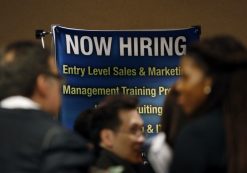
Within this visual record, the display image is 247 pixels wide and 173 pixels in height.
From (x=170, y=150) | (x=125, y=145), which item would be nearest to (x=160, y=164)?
(x=170, y=150)

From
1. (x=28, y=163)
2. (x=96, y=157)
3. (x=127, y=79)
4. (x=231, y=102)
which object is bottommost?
(x=127, y=79)

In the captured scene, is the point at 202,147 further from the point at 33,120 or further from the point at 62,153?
the point at 33,120

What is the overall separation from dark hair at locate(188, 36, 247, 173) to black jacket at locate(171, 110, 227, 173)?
3cm

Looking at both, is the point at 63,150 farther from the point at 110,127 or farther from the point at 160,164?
the point at 110,127

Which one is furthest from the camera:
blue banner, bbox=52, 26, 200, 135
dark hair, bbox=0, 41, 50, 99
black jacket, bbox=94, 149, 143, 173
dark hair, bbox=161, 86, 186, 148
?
blue banner, bbox=52, 26, 200, 135

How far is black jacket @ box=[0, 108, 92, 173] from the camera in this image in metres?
1.82

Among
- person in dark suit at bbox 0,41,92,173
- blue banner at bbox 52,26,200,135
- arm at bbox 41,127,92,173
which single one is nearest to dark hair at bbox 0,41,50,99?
person in dark suit at bbox 0,41,92,173

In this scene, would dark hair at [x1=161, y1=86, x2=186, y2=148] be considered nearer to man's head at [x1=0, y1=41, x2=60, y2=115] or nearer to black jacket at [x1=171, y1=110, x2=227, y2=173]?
black jacket at [x1=171, y1=110, x2=227, y2=173]

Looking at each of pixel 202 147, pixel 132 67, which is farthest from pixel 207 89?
pixel 132 67

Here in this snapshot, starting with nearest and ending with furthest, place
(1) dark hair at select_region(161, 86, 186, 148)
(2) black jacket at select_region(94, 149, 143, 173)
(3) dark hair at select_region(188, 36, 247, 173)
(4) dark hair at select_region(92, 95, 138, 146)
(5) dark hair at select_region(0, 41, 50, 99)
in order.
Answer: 1. (3) dark hair at select_region(188, 36, 247, 173)
2. (5) dark hair at select_region(0, 41, 50, 99)
3. (1) dark hair at select_region(161, 86, 186, 148)
4. (2) black jacket at select_region(94, 149, 143, 173)
5. (4) dark hair at select_region(92, 95, 138, 146)

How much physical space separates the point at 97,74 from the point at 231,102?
2.33m

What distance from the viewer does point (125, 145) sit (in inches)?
94.7

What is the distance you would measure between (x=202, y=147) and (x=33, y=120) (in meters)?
0.53

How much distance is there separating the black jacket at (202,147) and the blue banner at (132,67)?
2.23 meters
